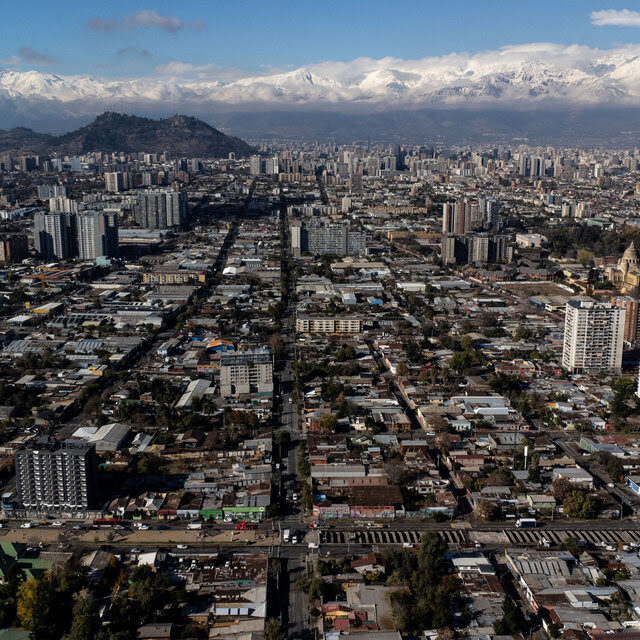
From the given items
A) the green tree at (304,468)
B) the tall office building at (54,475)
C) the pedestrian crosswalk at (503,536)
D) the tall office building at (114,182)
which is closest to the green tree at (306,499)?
the pedestrian crosswalk at (503,536)

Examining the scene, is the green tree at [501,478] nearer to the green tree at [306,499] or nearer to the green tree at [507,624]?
the green tree at [306,499]

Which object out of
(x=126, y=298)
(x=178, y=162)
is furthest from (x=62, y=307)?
(x=178, y=162)

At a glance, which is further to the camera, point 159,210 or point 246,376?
point 159,210

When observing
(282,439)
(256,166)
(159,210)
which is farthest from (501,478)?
(256,166)

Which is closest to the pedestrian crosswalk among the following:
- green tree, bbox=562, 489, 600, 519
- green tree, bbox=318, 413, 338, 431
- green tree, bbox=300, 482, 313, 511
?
green tree, bbox=562, 489, 600, 519

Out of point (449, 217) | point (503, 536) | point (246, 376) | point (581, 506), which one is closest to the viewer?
point (503, 536)

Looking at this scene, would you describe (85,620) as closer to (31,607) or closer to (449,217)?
(31,607)
